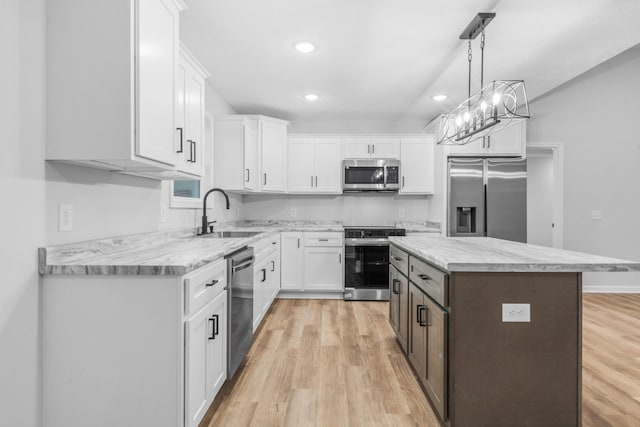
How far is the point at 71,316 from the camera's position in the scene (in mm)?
1441

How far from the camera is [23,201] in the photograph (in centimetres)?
139

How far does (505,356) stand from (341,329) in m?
1.81

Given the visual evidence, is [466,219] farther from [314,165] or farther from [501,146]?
[314,165]

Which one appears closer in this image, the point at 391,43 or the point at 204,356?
the point at 204,356

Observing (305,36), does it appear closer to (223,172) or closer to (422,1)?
(422,1)

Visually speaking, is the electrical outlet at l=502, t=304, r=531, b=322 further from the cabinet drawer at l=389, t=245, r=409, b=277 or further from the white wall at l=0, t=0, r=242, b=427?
the white wall at l=0, t=0, r=242, b=427

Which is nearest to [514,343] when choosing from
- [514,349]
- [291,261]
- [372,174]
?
[514,349]

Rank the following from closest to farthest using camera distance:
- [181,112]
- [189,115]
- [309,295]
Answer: [181,112], [189,115], [309,295]

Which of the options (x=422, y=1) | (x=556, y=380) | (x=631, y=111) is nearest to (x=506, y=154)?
(x=631, y=111)

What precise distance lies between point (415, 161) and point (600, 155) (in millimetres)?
2503

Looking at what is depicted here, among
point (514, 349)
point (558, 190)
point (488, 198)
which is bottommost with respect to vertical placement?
point (514, 349)

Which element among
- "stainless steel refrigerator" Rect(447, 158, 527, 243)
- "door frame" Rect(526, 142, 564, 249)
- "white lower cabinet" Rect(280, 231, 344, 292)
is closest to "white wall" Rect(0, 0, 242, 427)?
"white lower cabinet" Rect(280, 231, 344, 292)

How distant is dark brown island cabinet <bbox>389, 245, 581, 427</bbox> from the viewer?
161 centimetres

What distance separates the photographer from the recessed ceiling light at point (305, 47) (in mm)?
2682
